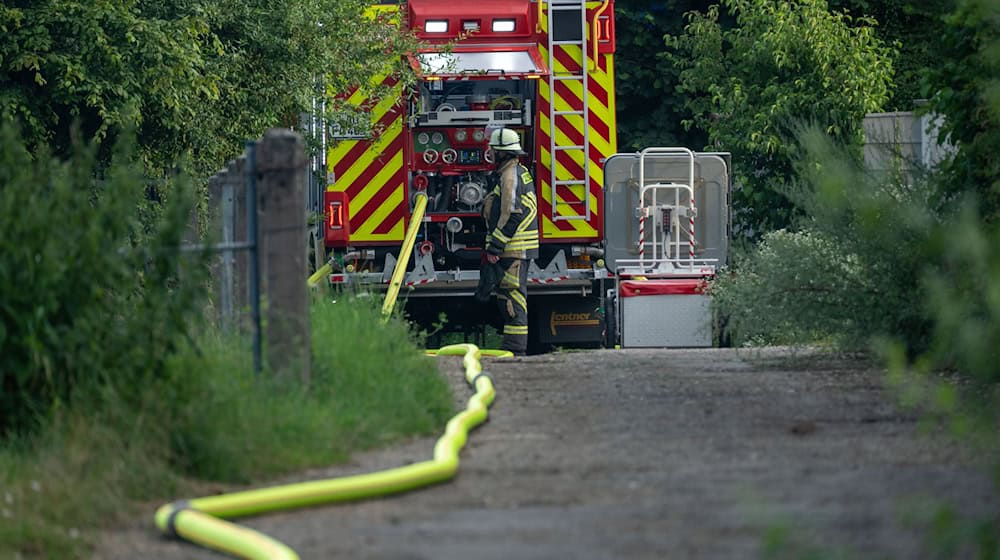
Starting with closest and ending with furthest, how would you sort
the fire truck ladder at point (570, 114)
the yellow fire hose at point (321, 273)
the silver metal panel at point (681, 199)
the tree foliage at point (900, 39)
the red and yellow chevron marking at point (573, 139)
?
the yellow fire hose at point (321, 273) < the fire truck ladder at point (570, 114) < the red and yellow chevron marking at point (573, 139) < the silver metal panel at point (681, 199) < the tree foliage at point (900, 39)

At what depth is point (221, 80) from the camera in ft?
45.3

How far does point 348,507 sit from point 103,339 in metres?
1.21

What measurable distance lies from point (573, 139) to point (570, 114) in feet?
0.75

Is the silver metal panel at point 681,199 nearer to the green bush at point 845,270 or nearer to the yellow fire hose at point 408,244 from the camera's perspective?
the yellow fire hose at point 408,244

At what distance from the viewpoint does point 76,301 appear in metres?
5.77

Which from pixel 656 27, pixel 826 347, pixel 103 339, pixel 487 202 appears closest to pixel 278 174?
pixel 103 339

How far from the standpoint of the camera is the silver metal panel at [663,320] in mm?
12562

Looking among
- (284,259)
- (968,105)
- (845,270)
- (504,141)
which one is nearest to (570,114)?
(504,141)

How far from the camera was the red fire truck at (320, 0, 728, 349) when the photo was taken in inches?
542

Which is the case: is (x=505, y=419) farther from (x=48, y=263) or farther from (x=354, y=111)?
(x=354, y=111)

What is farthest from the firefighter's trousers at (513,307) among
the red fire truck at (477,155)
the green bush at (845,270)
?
the green bush at (845,270)

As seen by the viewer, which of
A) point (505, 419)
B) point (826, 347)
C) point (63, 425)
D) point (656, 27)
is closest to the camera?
point (63, 425)

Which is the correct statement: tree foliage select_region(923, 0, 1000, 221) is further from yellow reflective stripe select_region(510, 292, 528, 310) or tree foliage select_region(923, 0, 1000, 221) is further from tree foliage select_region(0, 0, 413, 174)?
tree foliage select_region(0, 0, 413, 174)

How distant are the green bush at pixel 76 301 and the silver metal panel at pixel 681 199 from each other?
829 centimetres
